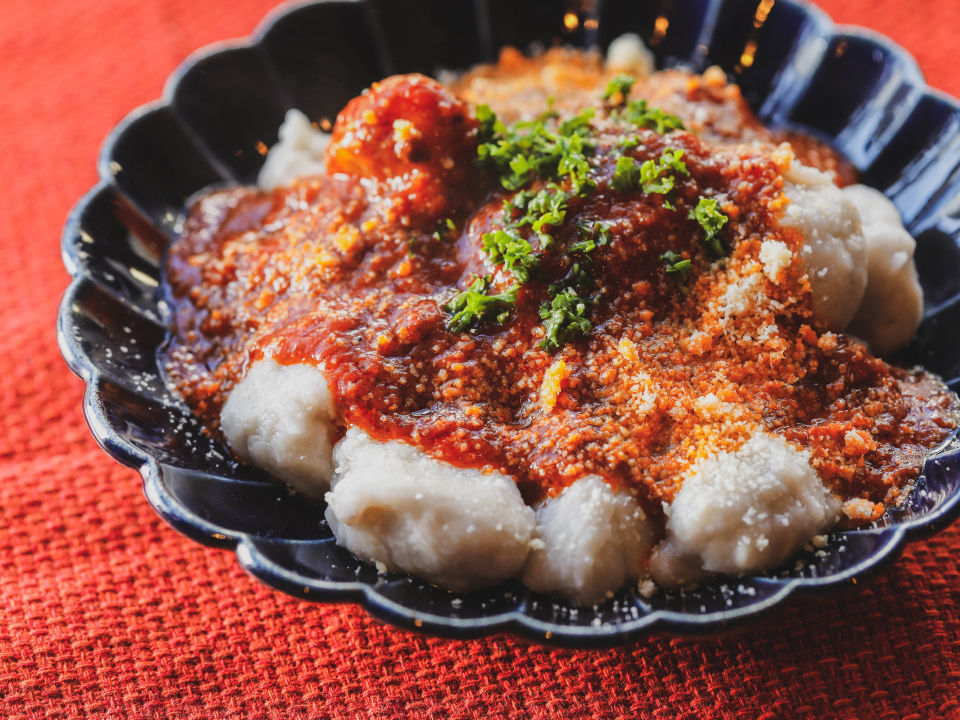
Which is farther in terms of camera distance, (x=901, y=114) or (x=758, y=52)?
(x=758, y=52)

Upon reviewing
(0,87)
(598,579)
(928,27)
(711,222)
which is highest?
(711,222)

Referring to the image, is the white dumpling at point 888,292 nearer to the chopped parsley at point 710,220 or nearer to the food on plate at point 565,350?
the food on plate at point 565,350

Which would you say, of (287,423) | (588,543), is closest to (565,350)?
(588,543)

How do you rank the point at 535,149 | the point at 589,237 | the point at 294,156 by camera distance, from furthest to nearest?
1. the point at 294,156
2. the point at 535,149
3. the point at 589,237

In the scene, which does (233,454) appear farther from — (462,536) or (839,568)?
(839,568)

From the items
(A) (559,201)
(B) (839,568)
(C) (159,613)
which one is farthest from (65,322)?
(B) (839,568)

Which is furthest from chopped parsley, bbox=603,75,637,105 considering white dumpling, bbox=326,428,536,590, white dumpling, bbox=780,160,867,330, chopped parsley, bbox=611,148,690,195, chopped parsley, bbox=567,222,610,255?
white dumpling, bbox=326,428,536,590

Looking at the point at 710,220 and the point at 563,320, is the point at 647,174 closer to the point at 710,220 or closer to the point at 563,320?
the point at 710,220
